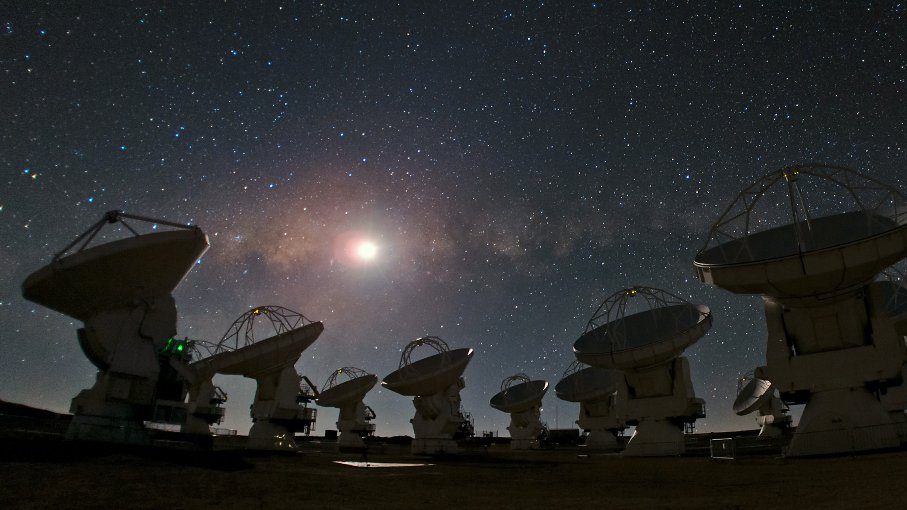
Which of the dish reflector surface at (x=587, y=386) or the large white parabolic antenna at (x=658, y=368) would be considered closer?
the large white parabolic antenna at (x=658, y=368)

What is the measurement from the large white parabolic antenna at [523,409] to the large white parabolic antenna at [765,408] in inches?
620

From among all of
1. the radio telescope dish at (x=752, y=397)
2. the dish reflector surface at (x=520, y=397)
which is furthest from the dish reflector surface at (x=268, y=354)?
the radio telescope dish at (x=752, y=397)

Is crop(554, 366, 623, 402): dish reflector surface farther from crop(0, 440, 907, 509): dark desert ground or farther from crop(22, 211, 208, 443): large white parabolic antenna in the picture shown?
crop(22, 211, 208, 443): large white parabolic antenna

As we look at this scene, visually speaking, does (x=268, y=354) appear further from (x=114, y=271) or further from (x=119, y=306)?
(x=114, y=271)

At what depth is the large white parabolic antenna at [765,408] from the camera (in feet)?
138

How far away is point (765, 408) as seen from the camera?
43.5 m

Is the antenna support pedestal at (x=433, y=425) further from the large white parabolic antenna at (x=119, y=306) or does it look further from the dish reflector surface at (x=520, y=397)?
the dish reflector surface at (x=520, y=397)

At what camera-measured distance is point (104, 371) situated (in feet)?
66.8

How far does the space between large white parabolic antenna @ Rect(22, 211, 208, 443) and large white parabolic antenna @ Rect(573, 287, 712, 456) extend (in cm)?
1833

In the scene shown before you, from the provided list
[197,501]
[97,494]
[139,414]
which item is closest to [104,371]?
[139,414]

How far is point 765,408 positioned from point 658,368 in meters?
24.4

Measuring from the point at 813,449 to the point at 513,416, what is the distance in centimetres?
3037

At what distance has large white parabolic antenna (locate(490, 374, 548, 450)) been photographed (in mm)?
44531

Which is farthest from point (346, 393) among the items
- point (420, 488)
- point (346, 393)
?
point (420, 488)
